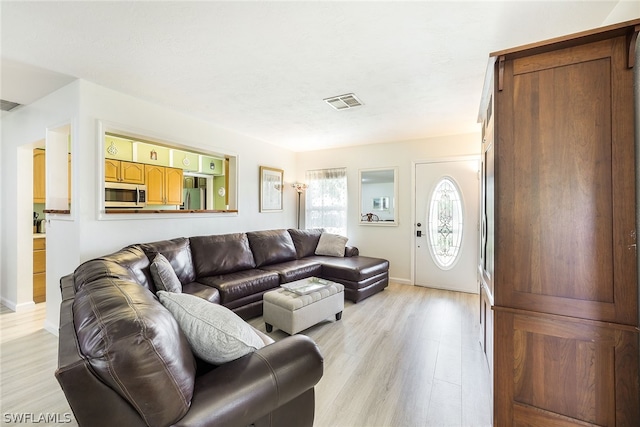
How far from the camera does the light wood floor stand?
1.79 meters

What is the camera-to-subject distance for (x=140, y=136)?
10.4ft

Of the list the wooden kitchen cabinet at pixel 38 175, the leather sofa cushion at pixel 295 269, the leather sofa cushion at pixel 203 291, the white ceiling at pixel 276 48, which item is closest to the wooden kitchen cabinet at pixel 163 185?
the wooden kitchen cabinet at pixel 38 175

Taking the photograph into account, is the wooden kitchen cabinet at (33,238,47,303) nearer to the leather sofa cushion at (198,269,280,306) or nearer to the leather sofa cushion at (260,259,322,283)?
the leather sofa cushion at (198,269,280,306)

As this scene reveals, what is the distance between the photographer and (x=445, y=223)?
4.52 m

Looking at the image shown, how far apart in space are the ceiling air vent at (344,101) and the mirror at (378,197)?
1.98 metres

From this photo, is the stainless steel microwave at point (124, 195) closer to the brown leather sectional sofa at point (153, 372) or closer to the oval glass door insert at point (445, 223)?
the brown leather sectional sofa at point (153, 372)

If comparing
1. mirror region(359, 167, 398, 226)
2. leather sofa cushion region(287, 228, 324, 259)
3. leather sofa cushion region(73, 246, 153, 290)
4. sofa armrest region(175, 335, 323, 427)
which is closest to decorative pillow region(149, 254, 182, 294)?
leather sofa cushion region(73, 246, 153, 290)

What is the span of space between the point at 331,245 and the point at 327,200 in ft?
3.61

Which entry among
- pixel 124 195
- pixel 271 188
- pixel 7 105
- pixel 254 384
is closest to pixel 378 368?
pixel 254 384

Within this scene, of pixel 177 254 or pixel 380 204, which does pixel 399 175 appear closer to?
pixel 380 204

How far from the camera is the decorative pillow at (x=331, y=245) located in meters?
4.70

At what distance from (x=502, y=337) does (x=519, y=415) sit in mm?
411

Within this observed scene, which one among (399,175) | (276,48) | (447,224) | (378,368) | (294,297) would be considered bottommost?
(378,368)

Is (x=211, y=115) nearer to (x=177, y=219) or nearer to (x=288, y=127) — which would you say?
(x=288, y=127)
